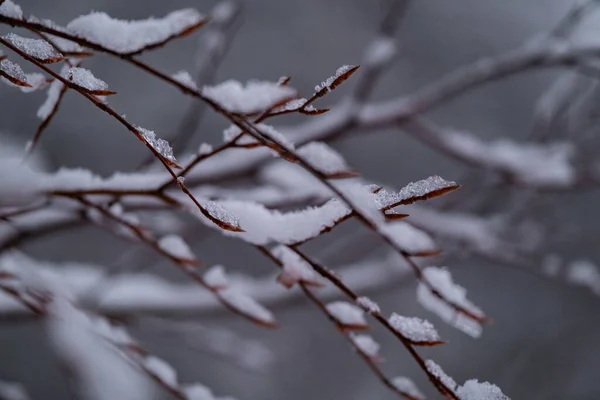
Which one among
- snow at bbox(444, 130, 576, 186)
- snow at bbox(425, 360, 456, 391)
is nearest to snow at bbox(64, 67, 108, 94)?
snow at bbox(425, 360, 456, 391)

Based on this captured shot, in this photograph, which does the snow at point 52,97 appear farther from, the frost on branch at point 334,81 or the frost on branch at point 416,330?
the frost on branch at point 416,330

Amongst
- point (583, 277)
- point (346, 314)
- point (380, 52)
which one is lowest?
point (346, 314)

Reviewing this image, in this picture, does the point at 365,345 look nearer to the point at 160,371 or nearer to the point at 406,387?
the point at 406,387

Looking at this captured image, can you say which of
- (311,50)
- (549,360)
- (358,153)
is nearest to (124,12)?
(311,50)

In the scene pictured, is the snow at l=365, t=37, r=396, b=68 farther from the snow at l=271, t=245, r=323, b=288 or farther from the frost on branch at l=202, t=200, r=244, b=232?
the frost on branch at l=202, t=200, r=244, b=232

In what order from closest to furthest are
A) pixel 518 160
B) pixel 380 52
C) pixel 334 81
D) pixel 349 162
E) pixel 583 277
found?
pixel 334 81, pixel 380 52, pixel 518 160, pixel 583 277, pixel 349 162

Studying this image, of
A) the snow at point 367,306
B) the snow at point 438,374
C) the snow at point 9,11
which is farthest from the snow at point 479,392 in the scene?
the snow at point 9,11

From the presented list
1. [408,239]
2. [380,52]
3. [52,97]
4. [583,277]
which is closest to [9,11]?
[52,97]

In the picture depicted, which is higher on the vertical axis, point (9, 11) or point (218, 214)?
point (9, 11)
